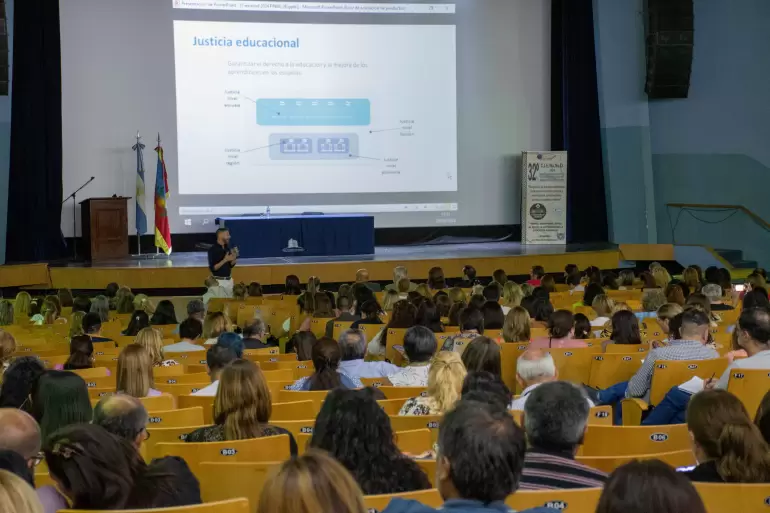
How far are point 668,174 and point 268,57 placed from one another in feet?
22.4

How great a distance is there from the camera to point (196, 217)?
1470cm

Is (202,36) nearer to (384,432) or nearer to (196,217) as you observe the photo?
(196,217)

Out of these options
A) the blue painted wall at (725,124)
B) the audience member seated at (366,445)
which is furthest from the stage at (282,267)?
the audience member seated at (366,445)

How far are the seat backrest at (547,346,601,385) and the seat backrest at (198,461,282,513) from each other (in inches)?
114

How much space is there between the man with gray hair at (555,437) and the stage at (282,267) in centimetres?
1002

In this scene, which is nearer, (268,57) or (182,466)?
(182,466)

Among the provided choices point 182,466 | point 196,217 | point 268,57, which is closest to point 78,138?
point 196,217

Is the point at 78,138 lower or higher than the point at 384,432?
higher

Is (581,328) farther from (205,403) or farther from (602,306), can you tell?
(205,403)

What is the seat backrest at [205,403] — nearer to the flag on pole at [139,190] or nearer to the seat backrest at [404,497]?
the seat backrest at [404,497]

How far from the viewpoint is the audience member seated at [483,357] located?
4.62 metres

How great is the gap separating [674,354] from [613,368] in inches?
17.0

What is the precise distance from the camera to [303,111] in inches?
576

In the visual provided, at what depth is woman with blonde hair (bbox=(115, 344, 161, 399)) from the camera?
4.68 m
